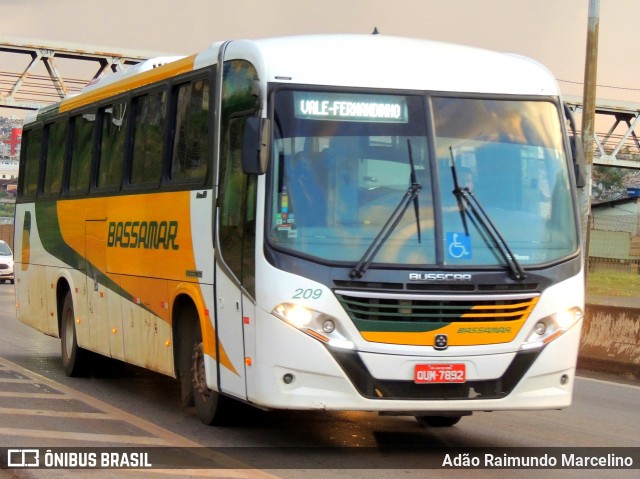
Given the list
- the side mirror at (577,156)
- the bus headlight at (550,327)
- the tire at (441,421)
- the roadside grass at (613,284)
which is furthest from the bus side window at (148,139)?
the roadside grass at (613,284)

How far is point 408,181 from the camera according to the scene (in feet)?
29.9

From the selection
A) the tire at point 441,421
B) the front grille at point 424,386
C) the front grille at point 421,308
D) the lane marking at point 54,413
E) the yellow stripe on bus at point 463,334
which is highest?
the front grille at point 421,308

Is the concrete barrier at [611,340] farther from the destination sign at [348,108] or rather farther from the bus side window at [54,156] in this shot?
the destination sign at [348,108]

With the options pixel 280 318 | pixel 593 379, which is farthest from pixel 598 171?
pixel 280 318

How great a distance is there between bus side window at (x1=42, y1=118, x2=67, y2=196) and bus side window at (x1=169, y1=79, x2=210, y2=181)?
13.7 ft

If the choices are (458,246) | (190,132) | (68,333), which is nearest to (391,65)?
(458,246)

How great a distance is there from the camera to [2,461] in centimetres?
873

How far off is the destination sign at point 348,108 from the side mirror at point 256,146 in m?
0.35

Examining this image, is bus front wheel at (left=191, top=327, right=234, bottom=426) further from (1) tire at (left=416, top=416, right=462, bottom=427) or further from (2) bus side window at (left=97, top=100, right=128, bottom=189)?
(2) bus side window at (left=97, top=100, right=128, bottom=189)

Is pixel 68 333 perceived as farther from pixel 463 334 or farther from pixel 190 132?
pixel 463 334

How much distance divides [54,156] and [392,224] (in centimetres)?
772

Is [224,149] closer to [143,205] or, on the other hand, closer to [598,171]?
[143,205]

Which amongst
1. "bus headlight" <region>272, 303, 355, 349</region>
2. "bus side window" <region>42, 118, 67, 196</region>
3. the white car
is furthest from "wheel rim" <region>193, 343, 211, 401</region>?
the white car

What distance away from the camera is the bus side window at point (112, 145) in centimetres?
1285
